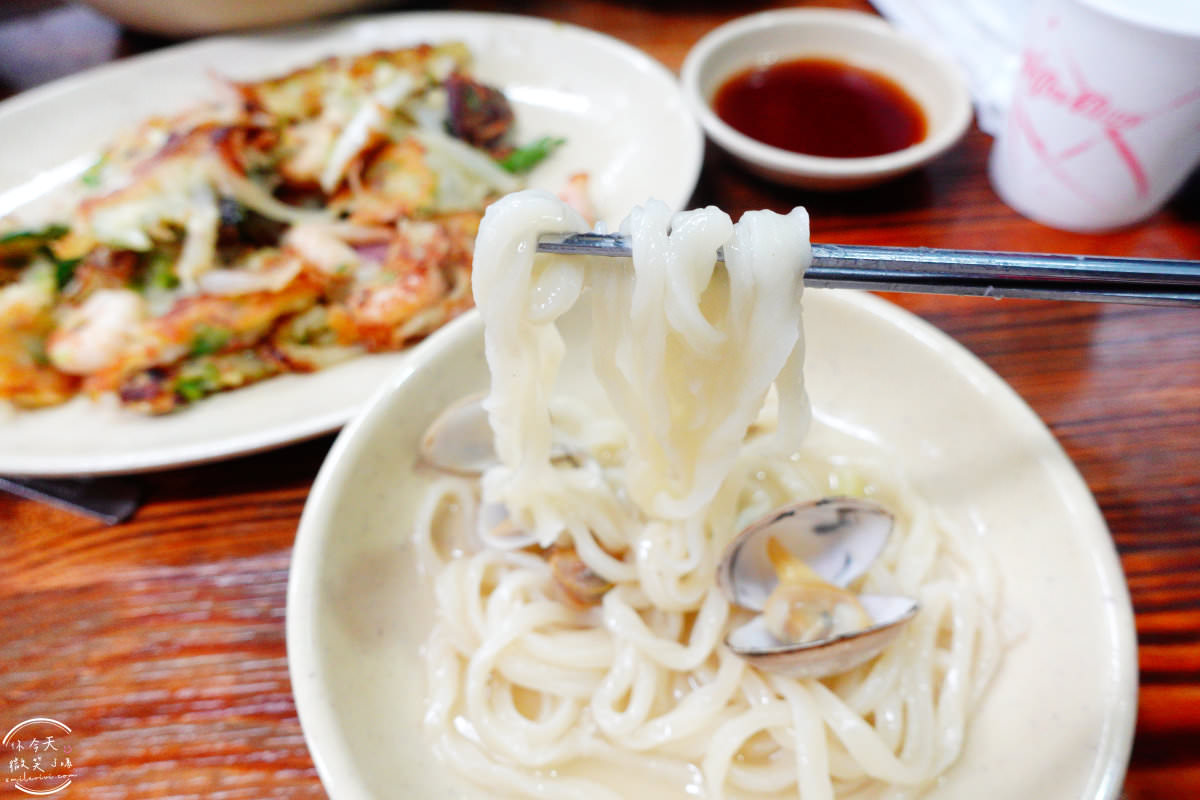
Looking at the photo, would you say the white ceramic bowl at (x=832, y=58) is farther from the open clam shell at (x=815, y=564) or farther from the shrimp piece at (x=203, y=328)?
the shrimp piece at (x=203, y=328)

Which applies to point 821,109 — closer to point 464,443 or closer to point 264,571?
point 464,443

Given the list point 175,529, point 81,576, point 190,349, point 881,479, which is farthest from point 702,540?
point 190,349

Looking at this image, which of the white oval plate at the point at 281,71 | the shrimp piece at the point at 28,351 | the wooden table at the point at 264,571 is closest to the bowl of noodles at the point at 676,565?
the wooden table at the point at 264,571

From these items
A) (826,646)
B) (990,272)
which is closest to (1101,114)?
(990,272)

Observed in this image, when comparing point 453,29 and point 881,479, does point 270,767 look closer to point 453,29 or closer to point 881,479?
point 881,479

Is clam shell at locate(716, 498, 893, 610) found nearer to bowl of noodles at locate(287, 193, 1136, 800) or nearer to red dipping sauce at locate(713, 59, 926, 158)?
bowl of noodles at locate(287, 193, 1136, 800)
